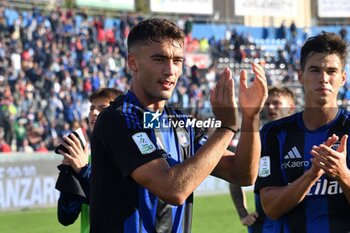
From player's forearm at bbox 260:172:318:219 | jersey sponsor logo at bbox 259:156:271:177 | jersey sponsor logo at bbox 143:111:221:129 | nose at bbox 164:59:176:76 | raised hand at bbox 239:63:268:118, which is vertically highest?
nose at bbox 164:59:176:76

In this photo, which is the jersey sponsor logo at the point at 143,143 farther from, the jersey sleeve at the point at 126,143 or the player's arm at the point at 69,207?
the player's arm at the point at 69,207

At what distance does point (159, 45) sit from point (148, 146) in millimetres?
517

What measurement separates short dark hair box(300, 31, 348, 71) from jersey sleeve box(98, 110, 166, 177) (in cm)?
141

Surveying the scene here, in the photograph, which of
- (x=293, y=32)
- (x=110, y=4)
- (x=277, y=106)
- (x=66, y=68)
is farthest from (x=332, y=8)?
(x=277, y=106)

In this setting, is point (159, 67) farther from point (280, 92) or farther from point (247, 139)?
point (280, 92)

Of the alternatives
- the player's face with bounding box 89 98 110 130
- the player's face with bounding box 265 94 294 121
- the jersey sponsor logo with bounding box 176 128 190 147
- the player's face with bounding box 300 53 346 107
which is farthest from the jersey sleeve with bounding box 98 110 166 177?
the player's face with bounding box 265 94 294 121

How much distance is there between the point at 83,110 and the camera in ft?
82.6

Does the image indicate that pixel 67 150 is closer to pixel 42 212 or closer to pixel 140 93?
pixel 140 93

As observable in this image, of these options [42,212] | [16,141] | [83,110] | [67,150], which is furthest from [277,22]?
[67,150]

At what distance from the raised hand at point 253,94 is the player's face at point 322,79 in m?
0.96

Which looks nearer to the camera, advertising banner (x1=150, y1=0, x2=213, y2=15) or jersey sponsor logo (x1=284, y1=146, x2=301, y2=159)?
jersey sponsor logo (x1=284, y1=146, x2=301, y2=159)

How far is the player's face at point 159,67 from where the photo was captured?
3814 mm

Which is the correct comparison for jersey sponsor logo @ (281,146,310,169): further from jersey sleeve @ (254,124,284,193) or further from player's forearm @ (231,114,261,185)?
player's forearm @ (231,114,261,185)

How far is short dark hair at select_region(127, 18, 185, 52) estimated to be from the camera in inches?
152
